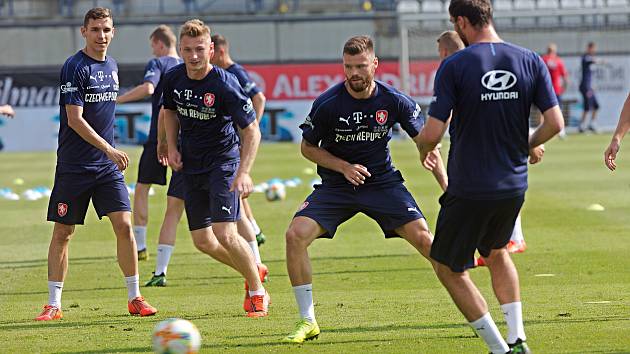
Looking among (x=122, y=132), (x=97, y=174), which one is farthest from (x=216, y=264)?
(x=122, y=132)

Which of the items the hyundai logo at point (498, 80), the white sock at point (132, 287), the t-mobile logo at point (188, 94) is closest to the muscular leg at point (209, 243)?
the white sock at point (132, 287)

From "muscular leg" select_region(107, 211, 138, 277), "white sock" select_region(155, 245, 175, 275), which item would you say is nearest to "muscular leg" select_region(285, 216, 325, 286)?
"muscular leg" select_region(107, 211, 138, 277)

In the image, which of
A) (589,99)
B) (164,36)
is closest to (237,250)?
(164,36)

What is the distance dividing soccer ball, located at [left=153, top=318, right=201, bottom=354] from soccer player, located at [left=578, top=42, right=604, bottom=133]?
27326 millimetres

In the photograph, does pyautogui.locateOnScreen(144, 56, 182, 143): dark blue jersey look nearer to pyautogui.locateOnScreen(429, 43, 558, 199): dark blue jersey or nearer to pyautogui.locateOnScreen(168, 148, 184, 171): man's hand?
pyautogui.locateOnScreen(168, 148, 184, 171): man's hand

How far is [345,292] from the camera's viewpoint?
9992 millimetres

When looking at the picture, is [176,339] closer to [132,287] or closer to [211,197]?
[211,197]

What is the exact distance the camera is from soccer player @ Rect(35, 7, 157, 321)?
8.99 m

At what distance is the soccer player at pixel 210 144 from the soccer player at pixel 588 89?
25.0 m

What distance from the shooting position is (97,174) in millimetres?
9156

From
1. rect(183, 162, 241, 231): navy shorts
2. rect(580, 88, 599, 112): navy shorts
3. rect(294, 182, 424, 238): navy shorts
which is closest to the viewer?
rect(294, 182, 424, 238): navy shorts

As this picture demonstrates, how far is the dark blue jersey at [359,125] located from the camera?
316 inches

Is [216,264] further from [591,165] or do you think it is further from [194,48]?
[591,165]

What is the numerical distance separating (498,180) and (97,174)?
3.76m
